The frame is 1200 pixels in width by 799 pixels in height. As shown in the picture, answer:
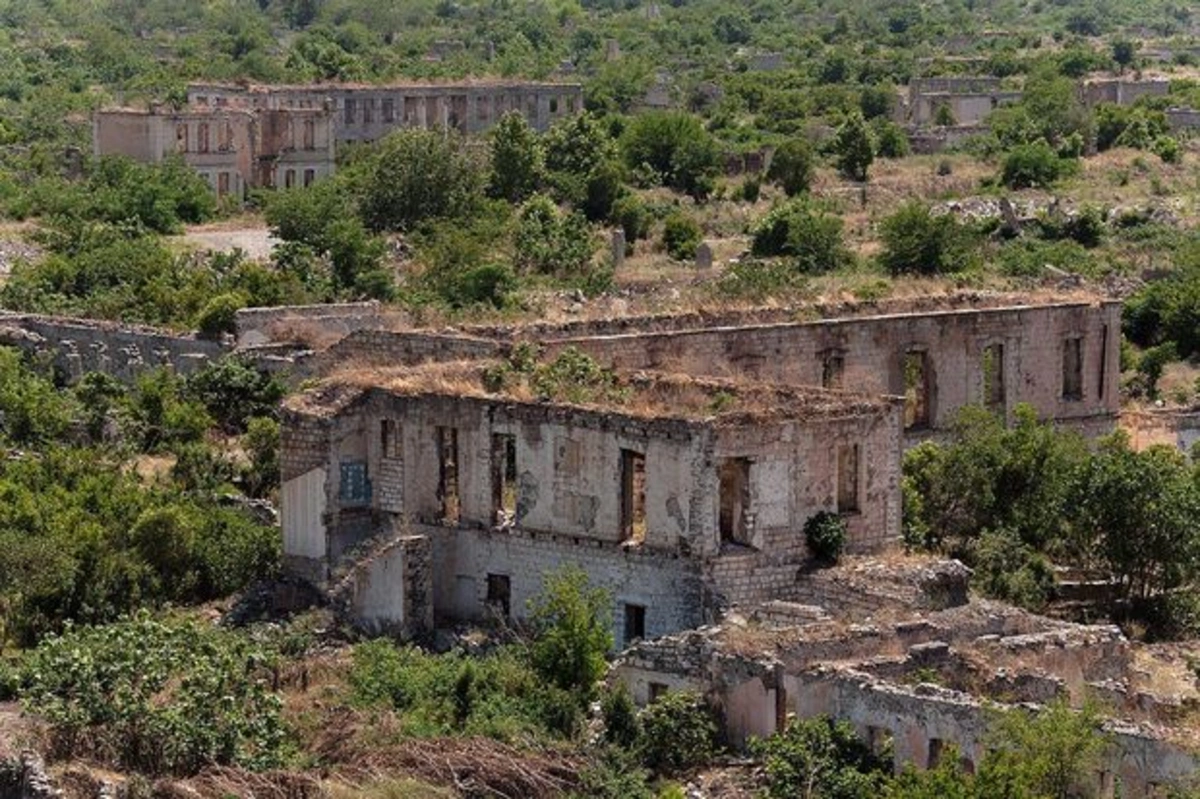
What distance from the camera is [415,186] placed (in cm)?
6306

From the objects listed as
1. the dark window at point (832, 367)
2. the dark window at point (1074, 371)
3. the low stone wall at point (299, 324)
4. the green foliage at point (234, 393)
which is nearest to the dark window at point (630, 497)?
the dark window at point (832, 367)

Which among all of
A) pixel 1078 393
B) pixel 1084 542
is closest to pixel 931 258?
pixel 1078 393

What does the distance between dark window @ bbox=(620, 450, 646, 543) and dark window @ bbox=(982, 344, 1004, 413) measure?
10.5 meters

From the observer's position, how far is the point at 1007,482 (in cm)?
3459

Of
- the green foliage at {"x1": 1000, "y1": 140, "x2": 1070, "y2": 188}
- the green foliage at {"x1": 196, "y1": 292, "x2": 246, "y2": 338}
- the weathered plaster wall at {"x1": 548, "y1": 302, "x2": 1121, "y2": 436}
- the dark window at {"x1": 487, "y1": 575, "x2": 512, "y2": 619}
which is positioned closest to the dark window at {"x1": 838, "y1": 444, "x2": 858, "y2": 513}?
the dark window at {"x1": 487, "y1": 575, "x2": 512, "y2": 619}

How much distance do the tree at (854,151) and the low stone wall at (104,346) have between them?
33215 mm

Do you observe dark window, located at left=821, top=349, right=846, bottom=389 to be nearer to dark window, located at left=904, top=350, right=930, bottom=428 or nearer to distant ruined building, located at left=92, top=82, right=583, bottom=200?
dark window, located at left=904, top=350, right=930, bottom=428

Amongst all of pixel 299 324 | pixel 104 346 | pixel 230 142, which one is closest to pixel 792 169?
pixel 230 142

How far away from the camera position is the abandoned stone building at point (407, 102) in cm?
8131

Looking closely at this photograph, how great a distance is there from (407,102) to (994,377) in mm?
47785

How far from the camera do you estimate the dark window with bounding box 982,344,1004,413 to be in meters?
39.7

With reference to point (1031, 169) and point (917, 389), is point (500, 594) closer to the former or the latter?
point (917, 389)

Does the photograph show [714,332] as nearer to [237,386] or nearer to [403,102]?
[237,386]

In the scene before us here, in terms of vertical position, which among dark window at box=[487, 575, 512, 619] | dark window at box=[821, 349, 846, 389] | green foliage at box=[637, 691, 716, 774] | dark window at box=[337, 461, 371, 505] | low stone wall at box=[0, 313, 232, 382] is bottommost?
green foliage at box=[637, 691, 716, 774]
